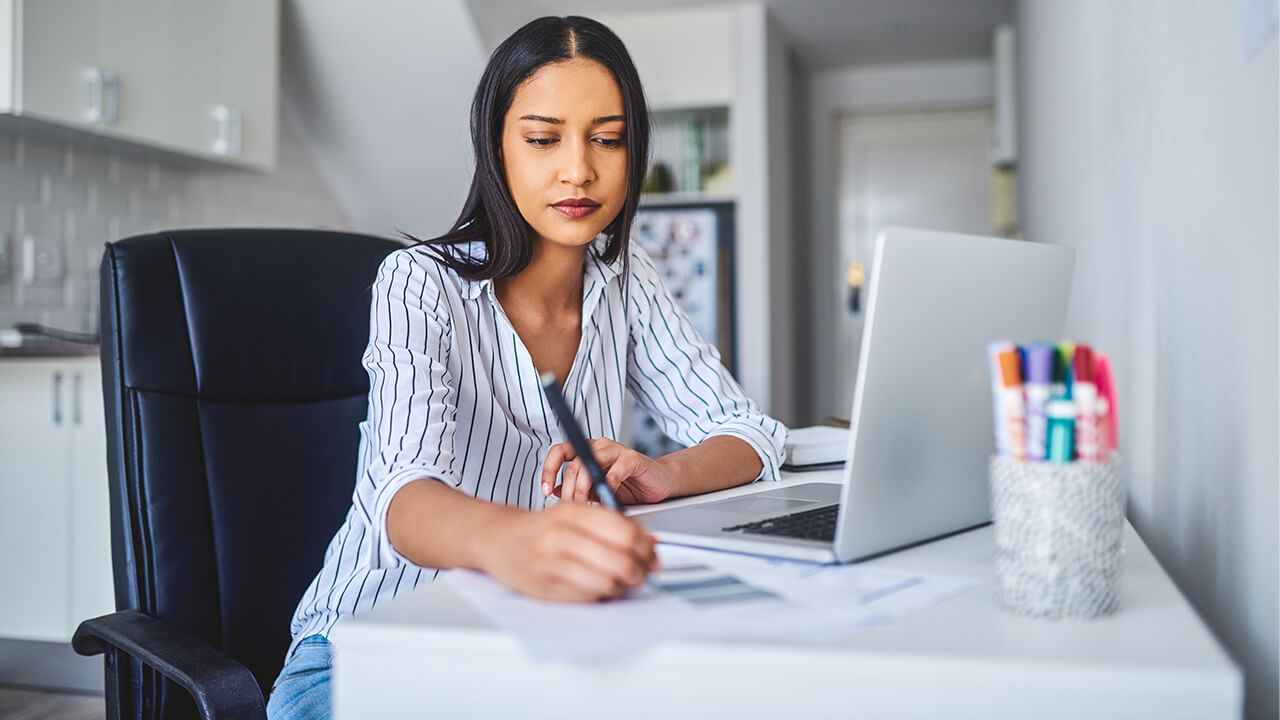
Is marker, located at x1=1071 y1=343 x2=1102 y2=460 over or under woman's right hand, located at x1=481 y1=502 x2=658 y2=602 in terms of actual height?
over

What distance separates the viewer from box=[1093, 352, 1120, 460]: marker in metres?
0.56

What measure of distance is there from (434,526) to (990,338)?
0.43 meters

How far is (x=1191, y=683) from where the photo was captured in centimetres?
47

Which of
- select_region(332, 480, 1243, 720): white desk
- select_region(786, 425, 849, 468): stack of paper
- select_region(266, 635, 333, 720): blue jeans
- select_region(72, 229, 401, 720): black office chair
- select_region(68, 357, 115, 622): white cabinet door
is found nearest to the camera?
select_region(332, 480, 1243, 720): white desk

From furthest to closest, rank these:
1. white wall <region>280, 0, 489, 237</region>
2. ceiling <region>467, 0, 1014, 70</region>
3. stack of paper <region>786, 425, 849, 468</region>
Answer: ceiling <region>467, 0, 1014, 70</region>
white wall <region>280, 0, 489, 237</region>
stack of paper <region>786, 425, 849, 468</region>

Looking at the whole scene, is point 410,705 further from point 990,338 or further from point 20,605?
point 20,605

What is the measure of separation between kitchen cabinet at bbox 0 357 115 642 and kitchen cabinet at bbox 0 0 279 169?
0.69 meters

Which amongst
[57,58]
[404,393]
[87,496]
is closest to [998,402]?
[404,393]

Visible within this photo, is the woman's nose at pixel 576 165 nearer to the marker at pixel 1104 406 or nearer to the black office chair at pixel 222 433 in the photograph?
the black office chair at pixel 222 433

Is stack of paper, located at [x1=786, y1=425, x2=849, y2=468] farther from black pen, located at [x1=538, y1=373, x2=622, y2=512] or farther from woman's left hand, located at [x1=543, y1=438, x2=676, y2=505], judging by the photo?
black pen, located at [x1=538, y1=373, x2=622, y2=512]

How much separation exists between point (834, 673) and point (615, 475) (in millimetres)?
471

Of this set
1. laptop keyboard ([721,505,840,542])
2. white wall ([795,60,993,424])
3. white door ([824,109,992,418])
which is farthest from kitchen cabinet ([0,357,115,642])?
white door ([824,109,992,418])

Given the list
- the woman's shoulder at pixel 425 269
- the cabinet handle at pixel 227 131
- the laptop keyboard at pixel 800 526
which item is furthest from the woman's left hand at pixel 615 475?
the cabinet handle at pixel 227 131

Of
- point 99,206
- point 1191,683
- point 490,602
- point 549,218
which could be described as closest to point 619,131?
point 549,218
